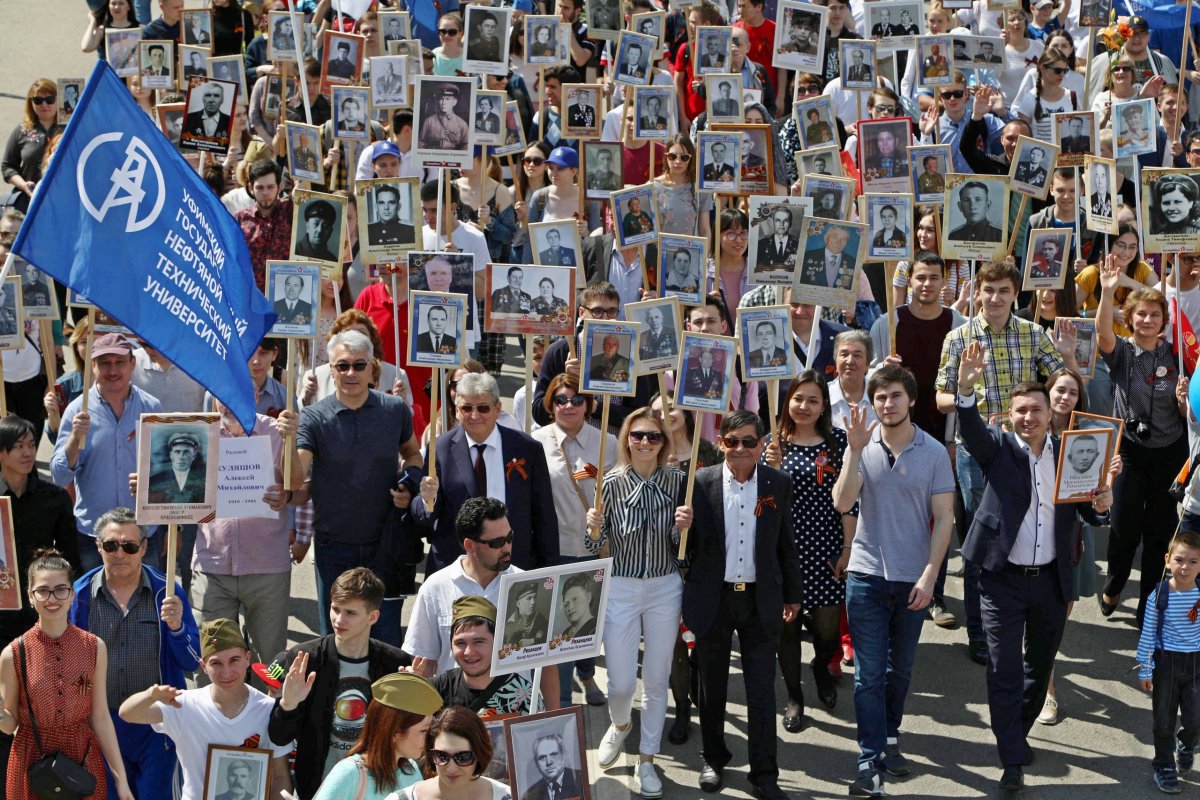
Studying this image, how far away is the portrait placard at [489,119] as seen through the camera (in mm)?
13195

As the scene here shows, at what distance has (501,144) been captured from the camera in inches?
533

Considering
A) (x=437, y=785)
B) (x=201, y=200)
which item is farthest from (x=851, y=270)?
(x=437, y=785)

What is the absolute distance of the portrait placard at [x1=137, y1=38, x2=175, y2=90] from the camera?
639 inches

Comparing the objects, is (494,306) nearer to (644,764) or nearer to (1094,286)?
(644,764)

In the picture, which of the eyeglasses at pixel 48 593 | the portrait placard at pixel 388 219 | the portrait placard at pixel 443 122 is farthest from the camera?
the portrait placard at pixel 443 122

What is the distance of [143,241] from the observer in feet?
25.3

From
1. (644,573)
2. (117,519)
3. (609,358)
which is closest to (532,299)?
(609,358)

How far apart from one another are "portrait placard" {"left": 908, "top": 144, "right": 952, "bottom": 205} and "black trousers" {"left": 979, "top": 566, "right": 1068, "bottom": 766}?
423 cm

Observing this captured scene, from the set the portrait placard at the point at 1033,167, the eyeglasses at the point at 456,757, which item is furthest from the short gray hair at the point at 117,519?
the portrait placard at the point at 1033,167

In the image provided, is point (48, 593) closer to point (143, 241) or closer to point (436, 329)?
point (143, 241)

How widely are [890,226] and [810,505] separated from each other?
2536mm

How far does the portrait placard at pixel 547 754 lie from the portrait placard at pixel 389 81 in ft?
26.9

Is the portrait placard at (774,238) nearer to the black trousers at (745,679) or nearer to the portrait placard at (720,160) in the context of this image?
the portrait placard at (720,160)

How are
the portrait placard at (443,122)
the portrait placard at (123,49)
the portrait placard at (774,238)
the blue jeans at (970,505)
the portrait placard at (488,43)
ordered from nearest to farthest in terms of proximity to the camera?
the blue jeans at (970,505) < the portrait placard at (774,238) < the portrait placard at (443,122) < the portrait placard at (488,43) < the portrait placard at (123,49)
